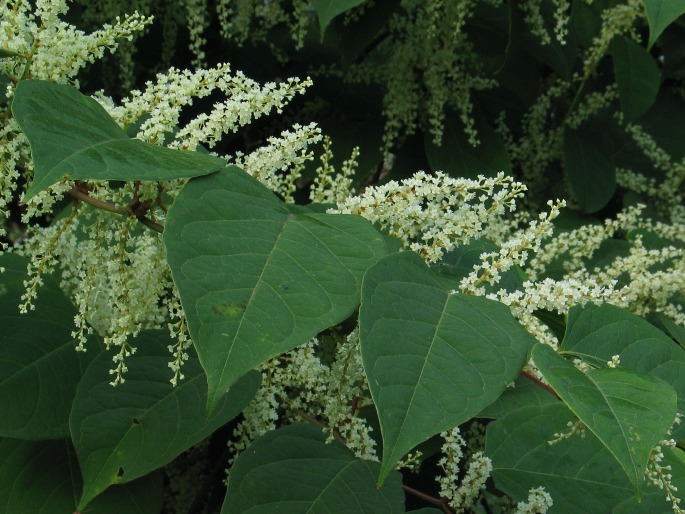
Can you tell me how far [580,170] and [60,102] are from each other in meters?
2.26

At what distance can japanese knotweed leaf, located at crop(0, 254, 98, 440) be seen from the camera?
139cm

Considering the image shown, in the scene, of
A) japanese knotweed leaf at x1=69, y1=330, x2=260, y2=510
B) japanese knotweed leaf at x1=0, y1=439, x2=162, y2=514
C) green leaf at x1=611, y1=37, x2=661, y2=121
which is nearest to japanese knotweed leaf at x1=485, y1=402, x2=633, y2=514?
japanese knotweed leaf at x1=69, y1=330, x2=260, y2=510

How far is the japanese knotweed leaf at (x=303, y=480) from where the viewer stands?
126cm

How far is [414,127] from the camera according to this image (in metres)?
2.79

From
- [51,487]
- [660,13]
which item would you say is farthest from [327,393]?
[660,13]

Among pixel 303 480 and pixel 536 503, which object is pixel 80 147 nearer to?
pixel 303 480

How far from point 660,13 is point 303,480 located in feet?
4.08

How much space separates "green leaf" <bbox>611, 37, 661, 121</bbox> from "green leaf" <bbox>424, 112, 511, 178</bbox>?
442mm

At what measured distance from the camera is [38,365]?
1.47 meters

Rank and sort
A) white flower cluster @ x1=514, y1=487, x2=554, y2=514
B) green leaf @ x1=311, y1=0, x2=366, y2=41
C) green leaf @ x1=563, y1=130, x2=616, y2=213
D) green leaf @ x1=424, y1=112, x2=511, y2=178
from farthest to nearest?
green leaf @ x1=563, y1=130, x2=616, y2=213
green leaf @ x1=424, y1=112, x2=511, y2=178
green leaf @ x1=311, y1=0, x2=366, y2=41
white flower cluster @ x1=514, y1=487, x2=554, y2=514

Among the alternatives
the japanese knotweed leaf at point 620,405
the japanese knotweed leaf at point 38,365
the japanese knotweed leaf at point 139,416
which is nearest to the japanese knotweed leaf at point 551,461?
the japanese knotweed leaf at point 620,405

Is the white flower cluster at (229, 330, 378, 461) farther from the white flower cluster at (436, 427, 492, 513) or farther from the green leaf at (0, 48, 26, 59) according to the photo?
the green leaf at (0, 48, 26, 59)

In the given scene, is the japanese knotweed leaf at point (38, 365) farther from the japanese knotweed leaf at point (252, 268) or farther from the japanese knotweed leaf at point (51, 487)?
the japanese knotweed leaf at point (252, 268)

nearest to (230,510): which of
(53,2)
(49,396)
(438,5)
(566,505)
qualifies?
(49,396)
